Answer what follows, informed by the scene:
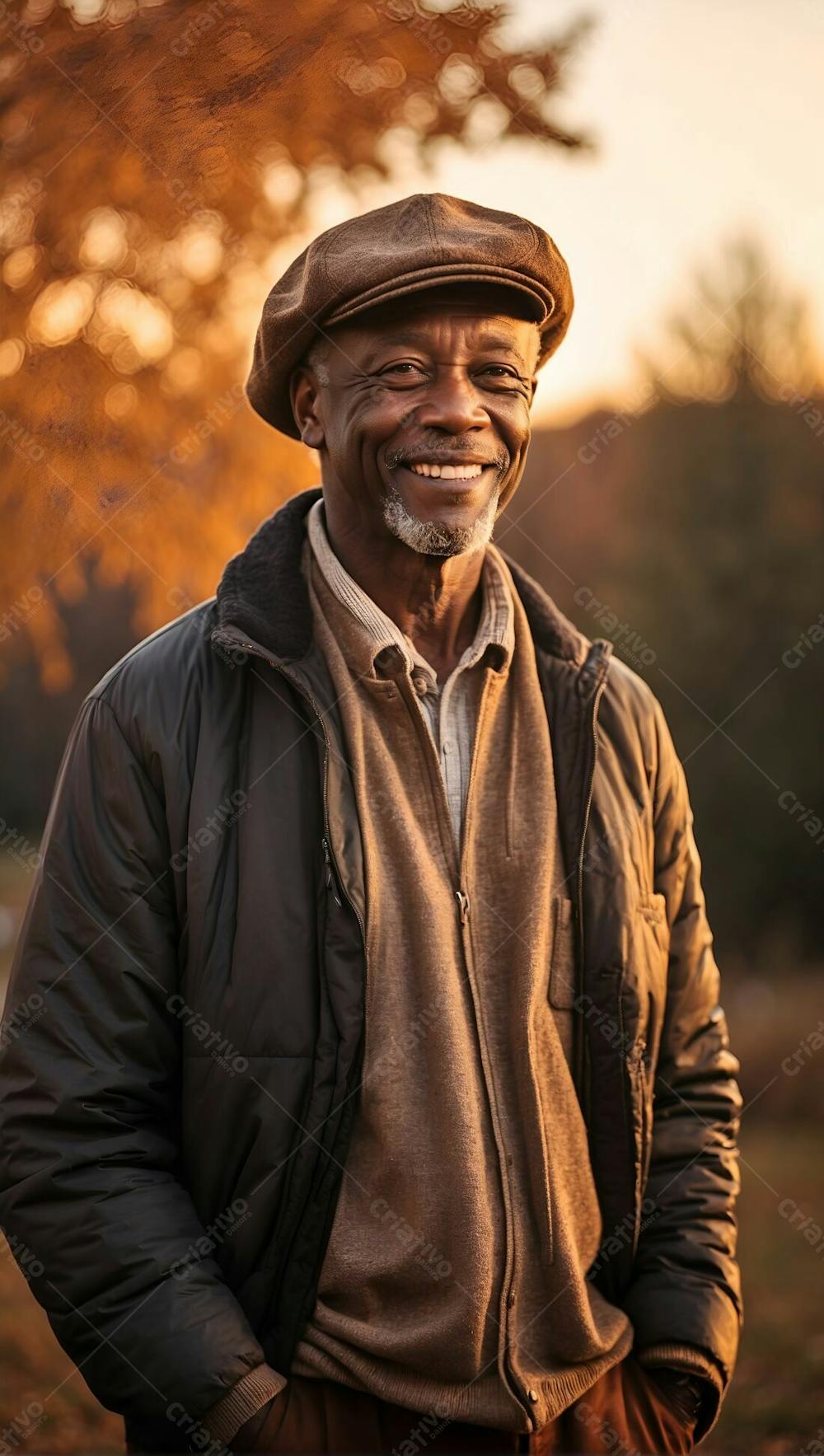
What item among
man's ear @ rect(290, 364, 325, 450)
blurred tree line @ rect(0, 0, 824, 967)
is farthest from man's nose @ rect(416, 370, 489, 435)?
blurred tree line @ rect(0, 0, 824, 967)

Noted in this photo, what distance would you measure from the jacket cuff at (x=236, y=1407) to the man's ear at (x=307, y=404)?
1.50m

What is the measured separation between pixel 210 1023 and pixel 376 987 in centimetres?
25

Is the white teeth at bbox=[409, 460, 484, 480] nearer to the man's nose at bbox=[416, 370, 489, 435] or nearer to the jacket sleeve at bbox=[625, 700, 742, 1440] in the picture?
the man's nose at bbox=[416, 370, 489, 435]

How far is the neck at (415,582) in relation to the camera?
6.98ft

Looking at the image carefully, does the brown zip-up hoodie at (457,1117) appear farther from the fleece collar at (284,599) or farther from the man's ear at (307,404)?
the man's ear at (307,404)

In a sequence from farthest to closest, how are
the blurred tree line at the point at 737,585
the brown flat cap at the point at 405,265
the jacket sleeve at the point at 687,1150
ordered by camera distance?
1. the blurred tree line at the point at 737,585
2. the jacket sleeve at the point at 687,1150
3. the brown flat cap at the point at 405,265

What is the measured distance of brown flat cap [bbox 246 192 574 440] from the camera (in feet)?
6.47

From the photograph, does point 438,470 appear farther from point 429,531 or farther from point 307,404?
point 307,404

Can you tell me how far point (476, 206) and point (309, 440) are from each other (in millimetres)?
487

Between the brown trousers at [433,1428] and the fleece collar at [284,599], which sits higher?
the fleece collar at [284,599]

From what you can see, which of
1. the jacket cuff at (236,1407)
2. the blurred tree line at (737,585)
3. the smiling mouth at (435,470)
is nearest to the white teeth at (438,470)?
the smiling mouth at (435,470)

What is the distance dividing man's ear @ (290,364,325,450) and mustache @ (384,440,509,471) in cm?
21

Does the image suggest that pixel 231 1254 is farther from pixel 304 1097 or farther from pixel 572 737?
pixel 572 737

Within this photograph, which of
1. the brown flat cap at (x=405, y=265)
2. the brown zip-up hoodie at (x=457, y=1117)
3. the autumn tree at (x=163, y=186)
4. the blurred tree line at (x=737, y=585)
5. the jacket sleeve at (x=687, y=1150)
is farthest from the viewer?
the blurred tree line at (x=737, y=585)
